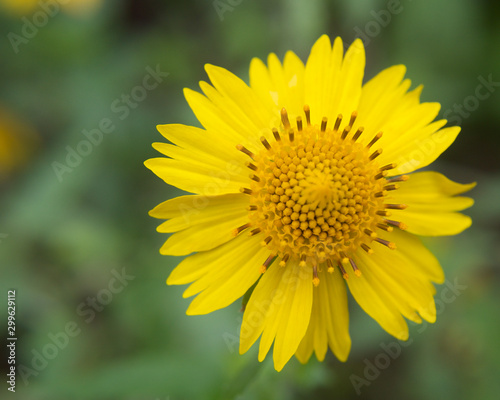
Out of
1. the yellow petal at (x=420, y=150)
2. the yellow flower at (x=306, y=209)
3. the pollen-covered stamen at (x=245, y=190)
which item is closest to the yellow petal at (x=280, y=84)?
the yellow flower at (x=306, y=209)

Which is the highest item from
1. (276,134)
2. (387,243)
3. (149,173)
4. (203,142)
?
(149,173)

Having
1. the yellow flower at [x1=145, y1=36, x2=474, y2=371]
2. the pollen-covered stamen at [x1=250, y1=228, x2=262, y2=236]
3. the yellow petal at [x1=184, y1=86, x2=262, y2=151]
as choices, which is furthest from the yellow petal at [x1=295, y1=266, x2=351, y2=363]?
the yellow petal at [x1=184, y1=86, x2=262, y2=151]

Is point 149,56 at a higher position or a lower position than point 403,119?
higher

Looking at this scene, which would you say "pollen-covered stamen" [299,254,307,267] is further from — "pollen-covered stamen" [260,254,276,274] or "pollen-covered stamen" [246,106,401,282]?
"pollen-covered stamen" [260,254,276,274]

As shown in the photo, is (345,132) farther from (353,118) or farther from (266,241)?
(266,241)

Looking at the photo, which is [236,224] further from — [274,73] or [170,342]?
[170,342]

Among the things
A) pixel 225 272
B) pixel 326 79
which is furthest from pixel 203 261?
pixel 326 79

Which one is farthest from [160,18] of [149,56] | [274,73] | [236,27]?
[274,73]

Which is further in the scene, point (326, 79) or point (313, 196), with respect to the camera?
point (326, 79)
